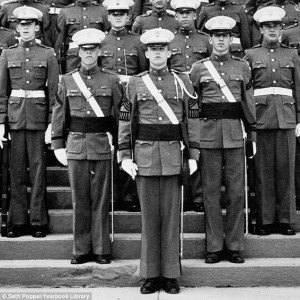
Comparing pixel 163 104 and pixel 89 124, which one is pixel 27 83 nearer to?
pixel 89 124

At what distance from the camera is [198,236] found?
680cm

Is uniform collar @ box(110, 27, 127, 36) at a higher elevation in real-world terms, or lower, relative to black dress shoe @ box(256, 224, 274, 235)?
higher

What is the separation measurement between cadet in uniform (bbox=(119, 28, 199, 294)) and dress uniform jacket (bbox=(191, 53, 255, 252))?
384 mm

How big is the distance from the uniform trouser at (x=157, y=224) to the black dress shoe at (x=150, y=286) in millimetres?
63

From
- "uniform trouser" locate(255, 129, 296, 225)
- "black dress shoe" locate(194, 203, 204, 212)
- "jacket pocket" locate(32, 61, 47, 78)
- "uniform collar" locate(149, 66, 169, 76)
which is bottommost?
"black dress shoe" locate(194, 203, 204, 212)

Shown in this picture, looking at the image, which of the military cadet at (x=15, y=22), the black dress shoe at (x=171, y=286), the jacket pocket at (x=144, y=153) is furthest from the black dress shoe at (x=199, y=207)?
the military cadet at (x=15, y=22)

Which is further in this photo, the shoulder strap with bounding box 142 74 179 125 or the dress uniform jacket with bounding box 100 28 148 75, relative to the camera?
the dress uniform jacket with bounding box 100 28 148 75

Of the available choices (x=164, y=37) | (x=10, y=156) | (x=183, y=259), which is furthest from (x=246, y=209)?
(x=10, y=156)

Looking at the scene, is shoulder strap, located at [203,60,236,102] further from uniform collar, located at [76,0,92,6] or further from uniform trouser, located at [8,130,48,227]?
uniform collar, located at [76,0,92,6]

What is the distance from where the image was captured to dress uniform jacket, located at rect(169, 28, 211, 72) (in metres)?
7.62

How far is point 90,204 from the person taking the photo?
659 cm

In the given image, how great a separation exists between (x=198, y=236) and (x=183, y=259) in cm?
27

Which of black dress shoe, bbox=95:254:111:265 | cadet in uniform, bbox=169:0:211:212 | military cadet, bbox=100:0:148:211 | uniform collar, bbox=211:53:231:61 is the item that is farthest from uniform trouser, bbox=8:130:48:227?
uniform collar, bbox=211:53:231:61

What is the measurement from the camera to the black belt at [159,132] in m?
6.17
